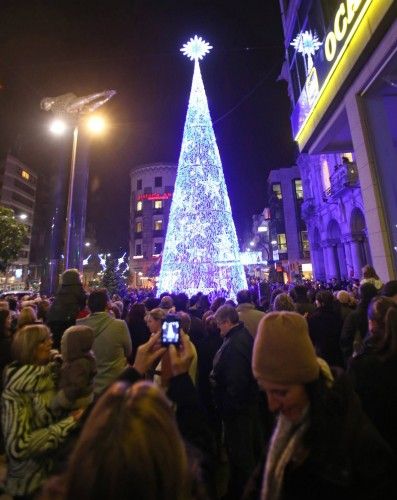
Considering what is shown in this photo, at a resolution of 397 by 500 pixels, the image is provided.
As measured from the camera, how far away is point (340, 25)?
11016mm

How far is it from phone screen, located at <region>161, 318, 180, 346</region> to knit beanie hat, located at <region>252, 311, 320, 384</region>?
675 millimetres

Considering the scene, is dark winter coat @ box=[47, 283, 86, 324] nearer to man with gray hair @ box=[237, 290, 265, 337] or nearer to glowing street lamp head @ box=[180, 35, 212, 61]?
man with gray hair @ box=[237, 290, 265, 337]

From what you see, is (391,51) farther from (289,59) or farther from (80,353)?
(80,353)

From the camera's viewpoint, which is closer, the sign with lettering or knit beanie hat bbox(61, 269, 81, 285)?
knit beanie hat bbox(61, 269, 81, 285)

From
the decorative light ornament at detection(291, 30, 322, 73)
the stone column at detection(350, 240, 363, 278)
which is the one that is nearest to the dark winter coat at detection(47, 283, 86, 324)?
the decorative light ornament at detection(291, 30, 322, 73)

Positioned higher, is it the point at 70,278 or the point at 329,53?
the point at 329,53

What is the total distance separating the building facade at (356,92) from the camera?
9645 mm

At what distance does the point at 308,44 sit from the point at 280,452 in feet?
58.9

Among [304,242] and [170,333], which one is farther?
[304,242]

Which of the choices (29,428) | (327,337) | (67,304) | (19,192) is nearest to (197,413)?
(29,428)

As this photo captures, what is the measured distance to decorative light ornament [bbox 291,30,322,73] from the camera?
13.7 m

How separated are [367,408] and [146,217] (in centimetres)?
6000

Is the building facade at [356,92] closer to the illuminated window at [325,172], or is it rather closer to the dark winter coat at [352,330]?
the dark winter coat at [352,330]

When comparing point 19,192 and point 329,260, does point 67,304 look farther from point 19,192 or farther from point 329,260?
point 19,192
